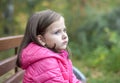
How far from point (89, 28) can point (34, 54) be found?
1076 cm

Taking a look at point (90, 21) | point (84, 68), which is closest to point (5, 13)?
point (90, 21)

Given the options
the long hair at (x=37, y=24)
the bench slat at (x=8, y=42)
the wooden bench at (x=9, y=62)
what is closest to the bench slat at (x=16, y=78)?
the wooden bench at (x=9, y=62)

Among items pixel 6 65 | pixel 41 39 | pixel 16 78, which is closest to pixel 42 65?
pixel 41 39

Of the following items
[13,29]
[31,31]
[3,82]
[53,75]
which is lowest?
[13,29]

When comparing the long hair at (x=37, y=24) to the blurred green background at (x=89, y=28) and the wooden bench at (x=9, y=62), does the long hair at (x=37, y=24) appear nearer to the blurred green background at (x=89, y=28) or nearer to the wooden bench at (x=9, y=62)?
the wooden bench at (x=9, y=62)

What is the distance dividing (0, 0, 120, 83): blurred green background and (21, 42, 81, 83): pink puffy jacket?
17.7ft

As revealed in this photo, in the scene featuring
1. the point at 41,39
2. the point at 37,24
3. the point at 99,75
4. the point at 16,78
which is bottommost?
the point at 99,75

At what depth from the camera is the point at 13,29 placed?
16.6m

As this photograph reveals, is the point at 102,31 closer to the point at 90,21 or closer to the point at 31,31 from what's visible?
the point at 90,21

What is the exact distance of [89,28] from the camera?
1379 centimetres

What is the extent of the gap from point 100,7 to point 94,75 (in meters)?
6.49

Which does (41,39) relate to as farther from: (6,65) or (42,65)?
(6,65)

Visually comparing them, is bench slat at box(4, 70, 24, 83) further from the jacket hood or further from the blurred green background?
the blurred green background

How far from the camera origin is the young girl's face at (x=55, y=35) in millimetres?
3260
